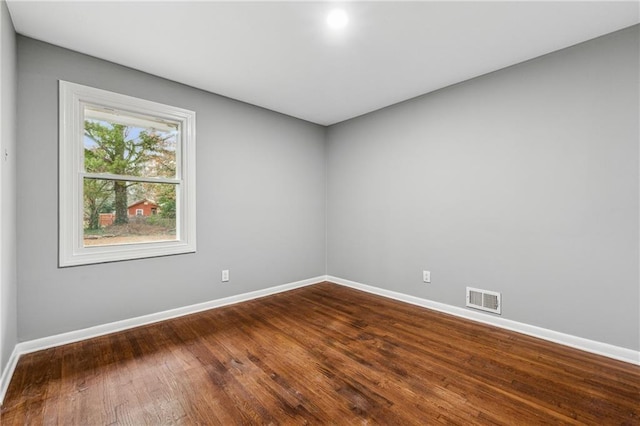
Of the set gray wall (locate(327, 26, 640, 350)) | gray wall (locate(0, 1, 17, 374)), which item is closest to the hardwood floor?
gray wall (locate(0, 1, 17, 374))

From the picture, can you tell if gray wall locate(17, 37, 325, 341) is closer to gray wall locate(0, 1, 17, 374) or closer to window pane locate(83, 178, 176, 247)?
gray wall locate(0, 1, 17, 374)

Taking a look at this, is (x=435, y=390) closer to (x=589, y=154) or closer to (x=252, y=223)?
(x=589, y=154)

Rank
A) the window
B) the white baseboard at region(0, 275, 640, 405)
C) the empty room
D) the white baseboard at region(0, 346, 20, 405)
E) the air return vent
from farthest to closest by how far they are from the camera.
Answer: the air return vent → the window → the white baseboard at region(0, 275, 640, 405) → the empty room → the white baseboard at region(0, 346, 20, 405)

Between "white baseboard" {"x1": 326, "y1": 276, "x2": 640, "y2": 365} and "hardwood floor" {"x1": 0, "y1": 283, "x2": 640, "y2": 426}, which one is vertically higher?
"white baseboard" {"x1": 326, "y1": 276, "x2": 640, "y2": 365}

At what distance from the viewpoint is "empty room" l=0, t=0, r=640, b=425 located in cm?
183

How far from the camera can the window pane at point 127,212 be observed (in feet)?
8.52

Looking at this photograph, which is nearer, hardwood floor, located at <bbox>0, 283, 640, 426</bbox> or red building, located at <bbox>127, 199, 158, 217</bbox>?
hardwood floor, located at <bbox>0, 283, 640, 426</bbox>

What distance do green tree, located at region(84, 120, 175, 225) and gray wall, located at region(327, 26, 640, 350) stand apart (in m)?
2.66

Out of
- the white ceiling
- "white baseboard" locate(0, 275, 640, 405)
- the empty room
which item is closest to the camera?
the empty room

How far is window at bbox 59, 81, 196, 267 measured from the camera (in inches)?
95.6

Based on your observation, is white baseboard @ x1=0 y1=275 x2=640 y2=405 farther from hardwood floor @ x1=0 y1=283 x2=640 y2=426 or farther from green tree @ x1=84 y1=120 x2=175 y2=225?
green tree @ x1=84 y1=120 x2=175 y2=225

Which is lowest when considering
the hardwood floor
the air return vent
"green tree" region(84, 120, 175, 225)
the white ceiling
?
the hardwood floor

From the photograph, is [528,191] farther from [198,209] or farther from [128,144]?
[128,144]

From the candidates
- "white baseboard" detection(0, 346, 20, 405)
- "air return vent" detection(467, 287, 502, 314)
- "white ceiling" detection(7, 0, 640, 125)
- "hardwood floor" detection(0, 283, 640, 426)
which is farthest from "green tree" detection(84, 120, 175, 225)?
"air return vent" detection(467, 287, 502, 314)
